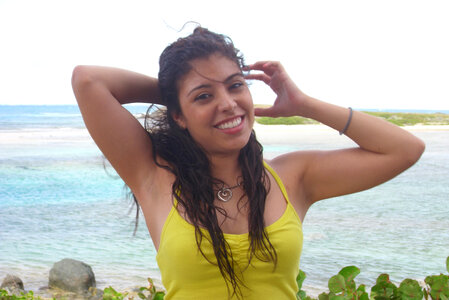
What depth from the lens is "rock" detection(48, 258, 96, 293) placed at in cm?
543

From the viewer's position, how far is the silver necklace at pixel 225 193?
1.97m

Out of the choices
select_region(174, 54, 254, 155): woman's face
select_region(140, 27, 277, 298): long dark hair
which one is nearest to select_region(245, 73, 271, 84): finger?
select_region(140, 27, 277, 298): long dark hair

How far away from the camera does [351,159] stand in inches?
82.0

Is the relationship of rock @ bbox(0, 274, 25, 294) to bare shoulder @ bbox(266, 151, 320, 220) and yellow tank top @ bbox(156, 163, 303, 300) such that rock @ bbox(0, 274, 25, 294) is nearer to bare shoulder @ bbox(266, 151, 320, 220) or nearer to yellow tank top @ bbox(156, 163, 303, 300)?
yellow tank top @ bbox(156, 163, 303, 300)

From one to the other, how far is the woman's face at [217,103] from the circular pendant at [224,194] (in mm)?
179

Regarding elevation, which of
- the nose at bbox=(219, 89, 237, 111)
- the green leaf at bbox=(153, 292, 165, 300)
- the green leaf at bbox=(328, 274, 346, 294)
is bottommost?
the green leaf at bbox=(153, 292, 165, 300)

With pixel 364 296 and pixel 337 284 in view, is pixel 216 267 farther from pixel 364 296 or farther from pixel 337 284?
pixel 364 296

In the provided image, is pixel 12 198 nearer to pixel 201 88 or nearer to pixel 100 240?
pixel 100 240

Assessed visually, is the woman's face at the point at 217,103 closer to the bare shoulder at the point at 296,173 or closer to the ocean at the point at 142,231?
the bare shoulder at the point at 296,173

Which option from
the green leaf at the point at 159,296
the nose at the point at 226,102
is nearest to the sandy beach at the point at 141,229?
the green leaf at the point at 159,296

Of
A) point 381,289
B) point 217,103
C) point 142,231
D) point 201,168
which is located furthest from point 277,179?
point 142,231

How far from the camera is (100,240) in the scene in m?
7.29

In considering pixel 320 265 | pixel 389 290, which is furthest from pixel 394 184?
pixel 389 290

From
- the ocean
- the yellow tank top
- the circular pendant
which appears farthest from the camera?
the ocean
